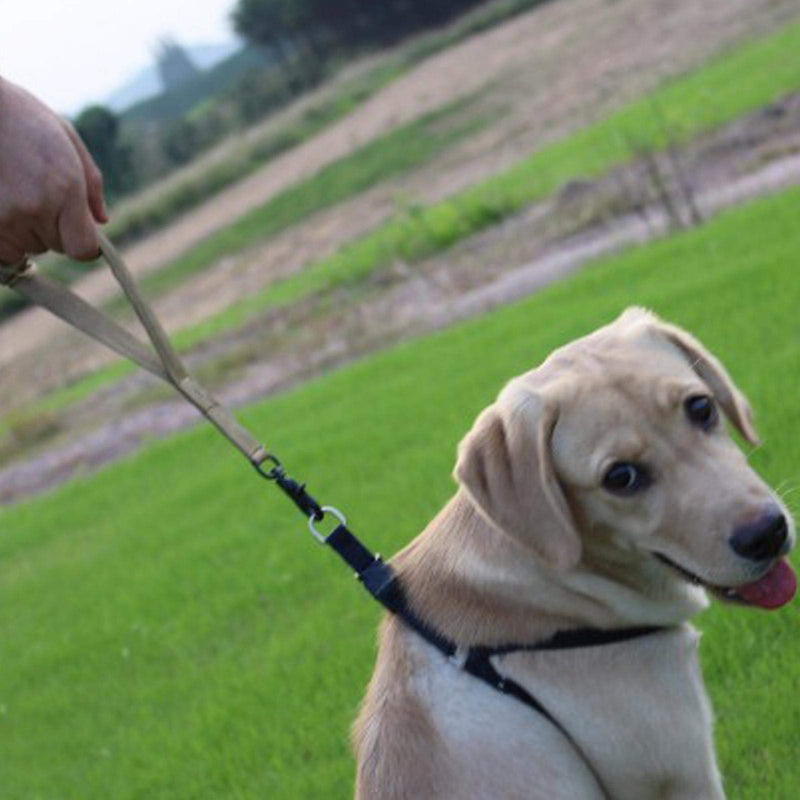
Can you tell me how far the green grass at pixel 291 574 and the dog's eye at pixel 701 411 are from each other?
4.48 feet

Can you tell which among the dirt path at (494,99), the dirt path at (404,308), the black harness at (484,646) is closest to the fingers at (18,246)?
the black harness at (484,646)

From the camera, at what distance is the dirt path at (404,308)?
47.2 feet

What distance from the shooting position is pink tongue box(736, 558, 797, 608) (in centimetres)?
305

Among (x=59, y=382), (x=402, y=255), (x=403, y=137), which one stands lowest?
(x=403, y=137)

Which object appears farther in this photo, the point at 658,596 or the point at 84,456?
the point at 84,456

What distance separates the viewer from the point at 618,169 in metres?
16.8

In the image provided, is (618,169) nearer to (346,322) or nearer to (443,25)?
(346,322)

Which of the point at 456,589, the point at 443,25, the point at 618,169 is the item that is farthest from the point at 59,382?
the point at 443,25

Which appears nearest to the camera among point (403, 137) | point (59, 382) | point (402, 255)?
point (402, 255)

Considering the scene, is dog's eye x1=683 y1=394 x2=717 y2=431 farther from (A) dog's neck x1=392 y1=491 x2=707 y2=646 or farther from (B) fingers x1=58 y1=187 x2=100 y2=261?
(B) fingers x1=58 y1=187 x2=100 y2=261

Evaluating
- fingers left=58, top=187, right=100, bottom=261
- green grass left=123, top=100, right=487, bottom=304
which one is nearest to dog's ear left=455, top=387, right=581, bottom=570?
fingers left=58, top=187, right=100, bottom=261

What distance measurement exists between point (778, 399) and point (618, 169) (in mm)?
10748

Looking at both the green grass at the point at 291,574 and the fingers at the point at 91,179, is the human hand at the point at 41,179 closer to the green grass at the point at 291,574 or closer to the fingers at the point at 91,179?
the fingers at the point at 91,179

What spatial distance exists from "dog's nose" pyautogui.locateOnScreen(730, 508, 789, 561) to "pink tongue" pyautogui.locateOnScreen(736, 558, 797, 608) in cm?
11
